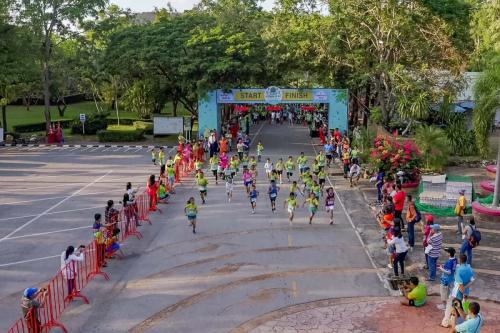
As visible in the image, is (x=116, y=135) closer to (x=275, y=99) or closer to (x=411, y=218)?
(x=275, y=99)

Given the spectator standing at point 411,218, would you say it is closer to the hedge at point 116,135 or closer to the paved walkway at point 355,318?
the paved walkway at point 355,318

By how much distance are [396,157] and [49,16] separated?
97.7 ft

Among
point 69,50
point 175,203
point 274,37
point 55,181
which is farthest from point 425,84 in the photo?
point 69,50

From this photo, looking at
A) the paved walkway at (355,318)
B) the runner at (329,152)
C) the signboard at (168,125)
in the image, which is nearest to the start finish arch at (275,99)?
the signboard at (168,125)

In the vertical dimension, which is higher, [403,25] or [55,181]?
[403,25]

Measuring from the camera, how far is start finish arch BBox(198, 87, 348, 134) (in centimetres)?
3547

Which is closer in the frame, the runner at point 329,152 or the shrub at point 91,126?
the runner at point 329,152

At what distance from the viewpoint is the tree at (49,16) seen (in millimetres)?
40281

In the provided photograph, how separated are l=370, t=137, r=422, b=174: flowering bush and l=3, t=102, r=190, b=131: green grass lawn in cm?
3637

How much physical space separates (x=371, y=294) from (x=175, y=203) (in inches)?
413

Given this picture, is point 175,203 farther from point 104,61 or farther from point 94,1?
point 94,1

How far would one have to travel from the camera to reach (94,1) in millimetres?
41906

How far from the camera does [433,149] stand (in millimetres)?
25234

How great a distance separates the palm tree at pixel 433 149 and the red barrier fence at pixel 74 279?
13588 millimetres
